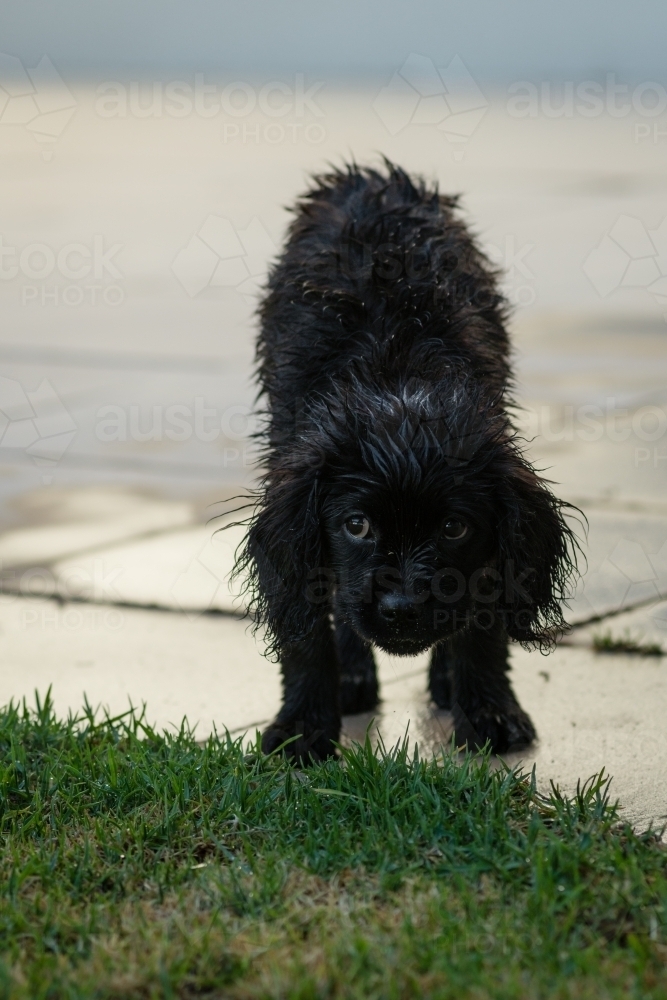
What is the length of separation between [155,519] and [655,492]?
2446 mm

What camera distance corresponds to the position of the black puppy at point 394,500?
3.66 m

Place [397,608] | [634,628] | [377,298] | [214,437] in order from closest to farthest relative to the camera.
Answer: [397,608], [377,298], [634,628], [214,437]

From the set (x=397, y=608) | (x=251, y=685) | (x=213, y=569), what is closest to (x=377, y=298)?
(x=397, y=608)

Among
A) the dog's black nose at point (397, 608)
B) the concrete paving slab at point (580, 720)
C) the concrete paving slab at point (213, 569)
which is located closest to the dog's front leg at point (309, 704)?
the concrete paving slab at point (580, 720)

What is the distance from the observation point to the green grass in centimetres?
264

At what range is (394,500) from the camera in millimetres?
3633

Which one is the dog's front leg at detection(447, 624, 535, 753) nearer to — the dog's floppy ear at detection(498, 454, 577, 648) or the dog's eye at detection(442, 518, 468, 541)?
the dog's floppy ear at detection(498, 454, 577, 648)

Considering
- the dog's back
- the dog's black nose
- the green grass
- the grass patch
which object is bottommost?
the green grass

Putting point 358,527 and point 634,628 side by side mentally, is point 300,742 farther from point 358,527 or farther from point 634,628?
point 634,628

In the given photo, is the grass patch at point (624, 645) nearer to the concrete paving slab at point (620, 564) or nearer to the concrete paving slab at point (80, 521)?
the concrete paving slab at point (620, 564)

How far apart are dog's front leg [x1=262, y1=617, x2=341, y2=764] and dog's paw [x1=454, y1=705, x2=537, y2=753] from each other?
435 millimetres

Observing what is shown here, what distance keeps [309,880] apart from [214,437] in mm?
4851

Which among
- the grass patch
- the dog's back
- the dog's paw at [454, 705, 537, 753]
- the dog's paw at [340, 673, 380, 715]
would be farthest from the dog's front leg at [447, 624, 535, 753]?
the dog's back

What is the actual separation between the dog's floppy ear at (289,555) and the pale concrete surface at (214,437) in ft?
1.87
